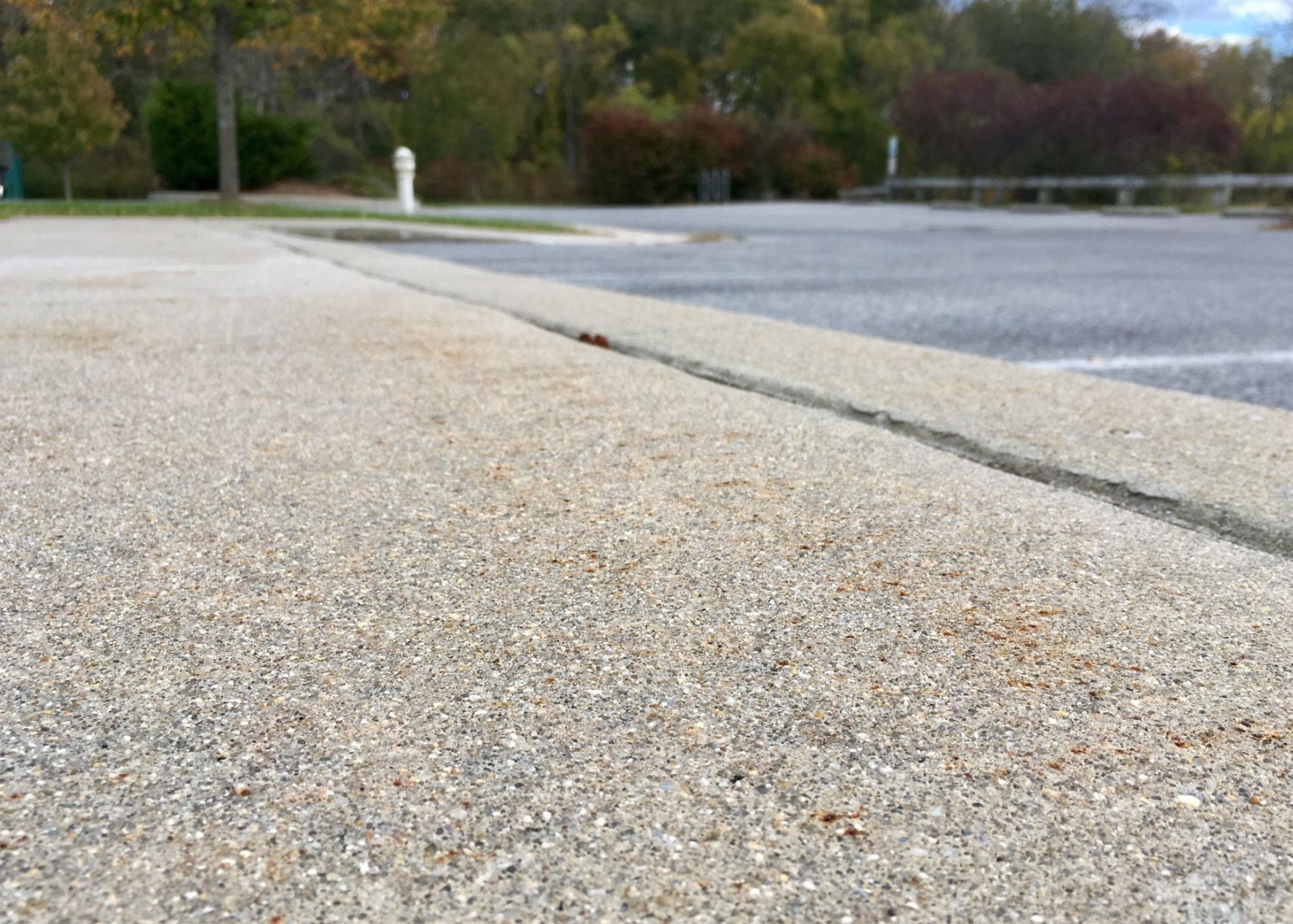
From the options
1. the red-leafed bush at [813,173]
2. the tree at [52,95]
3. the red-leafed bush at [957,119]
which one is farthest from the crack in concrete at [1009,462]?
the red-leafed bush at [813,173]

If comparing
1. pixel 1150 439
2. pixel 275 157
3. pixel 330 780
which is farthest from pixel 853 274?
pixel 275 157

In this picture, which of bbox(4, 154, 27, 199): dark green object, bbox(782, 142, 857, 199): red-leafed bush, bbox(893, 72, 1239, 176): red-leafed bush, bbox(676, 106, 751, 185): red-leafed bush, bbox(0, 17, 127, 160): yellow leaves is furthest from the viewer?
bbox(782, 142, 857, 199): red-leafed bush

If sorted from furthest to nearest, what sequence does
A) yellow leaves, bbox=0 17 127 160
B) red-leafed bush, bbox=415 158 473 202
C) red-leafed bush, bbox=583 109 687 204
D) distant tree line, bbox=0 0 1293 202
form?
red-leafed bush, bbox=415 158 473 202, red-leafed bush, bbox=583 109 687 204, distant tree line, bbox=0 0 1293 202, yellow leaves, bbox=0 17 127 160

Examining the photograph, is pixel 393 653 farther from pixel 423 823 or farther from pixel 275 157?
pixel 275 157

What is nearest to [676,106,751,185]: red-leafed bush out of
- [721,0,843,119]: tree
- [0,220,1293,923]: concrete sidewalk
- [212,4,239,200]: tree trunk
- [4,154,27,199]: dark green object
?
[721,0,843,119]: tree

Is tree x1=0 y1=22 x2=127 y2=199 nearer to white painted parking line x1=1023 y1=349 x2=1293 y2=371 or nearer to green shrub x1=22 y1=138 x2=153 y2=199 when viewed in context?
green shrub x1=22 y1=138 x2=153 y2=199

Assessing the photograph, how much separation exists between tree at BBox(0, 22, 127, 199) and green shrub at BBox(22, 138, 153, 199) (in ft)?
8.73

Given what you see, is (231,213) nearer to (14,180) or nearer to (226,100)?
(226,100)

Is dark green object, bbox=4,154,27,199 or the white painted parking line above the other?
dark green object, bbox=4,154,27,199

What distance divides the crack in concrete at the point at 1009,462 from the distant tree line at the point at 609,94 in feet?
58.0

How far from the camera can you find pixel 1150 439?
2.79 metres

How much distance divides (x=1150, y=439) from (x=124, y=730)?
2355 mm

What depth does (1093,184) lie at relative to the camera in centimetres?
2686

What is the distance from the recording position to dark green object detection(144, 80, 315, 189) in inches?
970
